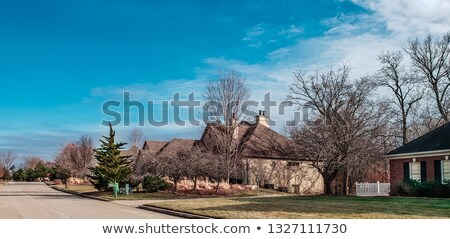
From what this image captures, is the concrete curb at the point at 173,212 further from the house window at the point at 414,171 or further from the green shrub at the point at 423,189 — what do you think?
the house window at the point at 414,171

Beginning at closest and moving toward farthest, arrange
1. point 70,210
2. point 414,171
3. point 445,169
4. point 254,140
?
point 70,210
point 445,169
point 414,171
point 254,140

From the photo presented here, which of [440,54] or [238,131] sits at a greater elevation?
[440,54]

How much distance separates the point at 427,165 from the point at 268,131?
1914cm

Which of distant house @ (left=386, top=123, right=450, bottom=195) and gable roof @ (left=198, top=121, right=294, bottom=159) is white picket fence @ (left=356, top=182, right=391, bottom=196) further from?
gable roof @ (left=198, top=121, right=294, bottom=159)

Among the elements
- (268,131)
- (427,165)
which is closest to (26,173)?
(268,131)

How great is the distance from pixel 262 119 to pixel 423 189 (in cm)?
2132

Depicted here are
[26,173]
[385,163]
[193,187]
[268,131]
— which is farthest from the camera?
[26,173]

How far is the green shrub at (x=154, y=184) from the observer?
34603 mm

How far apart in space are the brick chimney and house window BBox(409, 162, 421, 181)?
1777cm

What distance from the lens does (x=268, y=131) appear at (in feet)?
150

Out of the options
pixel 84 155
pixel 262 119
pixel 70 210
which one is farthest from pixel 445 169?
pixel 84 155

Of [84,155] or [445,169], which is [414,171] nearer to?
[445,169]

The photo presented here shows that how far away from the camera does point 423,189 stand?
26812mm
